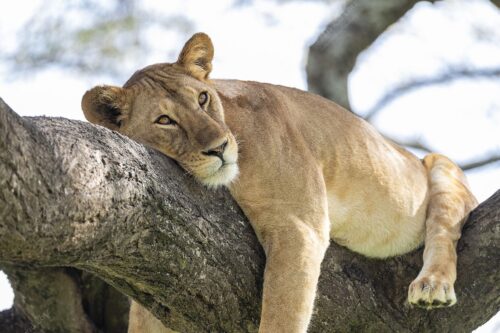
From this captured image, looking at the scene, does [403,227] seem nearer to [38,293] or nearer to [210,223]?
[210,223]

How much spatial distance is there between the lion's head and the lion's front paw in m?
1.16

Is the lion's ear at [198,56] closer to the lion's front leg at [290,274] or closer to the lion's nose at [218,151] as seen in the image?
the lion's nose at [218,151]

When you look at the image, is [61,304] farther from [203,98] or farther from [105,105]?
[203,98]

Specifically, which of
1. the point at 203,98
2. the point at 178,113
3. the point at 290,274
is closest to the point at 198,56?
the point at 203,98

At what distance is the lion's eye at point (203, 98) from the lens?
4.11 m

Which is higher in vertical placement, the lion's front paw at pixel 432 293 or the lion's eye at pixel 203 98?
the lion's eye at pixel 203 98

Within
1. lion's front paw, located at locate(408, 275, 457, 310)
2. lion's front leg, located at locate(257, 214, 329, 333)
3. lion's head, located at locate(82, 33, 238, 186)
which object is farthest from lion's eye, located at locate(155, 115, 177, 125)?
lion's front paw, located at locate(408, 275, 457, 310)

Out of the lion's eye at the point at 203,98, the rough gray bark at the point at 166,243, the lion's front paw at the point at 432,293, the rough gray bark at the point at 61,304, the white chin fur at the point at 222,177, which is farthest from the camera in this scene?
the rough gray bark at the point at 61,304

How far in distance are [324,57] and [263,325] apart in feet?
11.2

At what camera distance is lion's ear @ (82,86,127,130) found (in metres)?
4.14

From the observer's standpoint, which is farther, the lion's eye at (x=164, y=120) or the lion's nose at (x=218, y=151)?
the lion's eye at (x=164, y=120)

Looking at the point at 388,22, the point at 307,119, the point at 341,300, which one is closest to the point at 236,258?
the point at 341,300

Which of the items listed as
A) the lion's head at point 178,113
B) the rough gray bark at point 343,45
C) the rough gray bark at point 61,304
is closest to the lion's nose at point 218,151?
the lion's head at point 178,113

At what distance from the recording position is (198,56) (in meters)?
4.46
